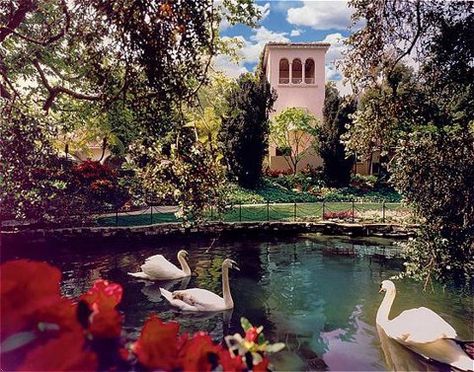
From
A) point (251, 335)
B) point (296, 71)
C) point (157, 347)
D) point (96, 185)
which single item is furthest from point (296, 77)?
point (157, 347)

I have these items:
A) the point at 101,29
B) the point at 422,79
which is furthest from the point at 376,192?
the point at 101,29

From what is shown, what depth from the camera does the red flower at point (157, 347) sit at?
515 millimetres

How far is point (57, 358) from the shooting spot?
0.44 m

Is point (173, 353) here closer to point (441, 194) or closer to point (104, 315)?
point (104, 315)

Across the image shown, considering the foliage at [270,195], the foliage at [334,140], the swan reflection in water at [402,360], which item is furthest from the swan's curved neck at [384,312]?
the foliage at [334,140]

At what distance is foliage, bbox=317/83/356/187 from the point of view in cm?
1070

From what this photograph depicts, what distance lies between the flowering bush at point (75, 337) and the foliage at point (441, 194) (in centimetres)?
218

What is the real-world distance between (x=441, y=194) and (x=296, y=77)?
6938 millimetres

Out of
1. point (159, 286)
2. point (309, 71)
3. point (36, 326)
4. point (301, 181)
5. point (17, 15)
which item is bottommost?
point (159, 286)

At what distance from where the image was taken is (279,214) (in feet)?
28.0

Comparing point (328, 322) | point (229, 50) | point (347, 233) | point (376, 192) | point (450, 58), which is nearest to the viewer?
point (450, 58)

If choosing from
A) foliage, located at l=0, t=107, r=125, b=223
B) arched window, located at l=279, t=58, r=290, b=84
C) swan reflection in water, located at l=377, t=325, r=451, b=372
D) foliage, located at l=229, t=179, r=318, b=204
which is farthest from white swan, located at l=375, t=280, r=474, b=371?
foliage, located at l=229, t=179, r=318, b=204

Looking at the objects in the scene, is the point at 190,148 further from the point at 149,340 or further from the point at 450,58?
the point at 149,340

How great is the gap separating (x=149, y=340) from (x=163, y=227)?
6888mm
